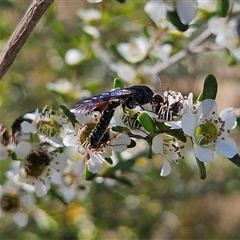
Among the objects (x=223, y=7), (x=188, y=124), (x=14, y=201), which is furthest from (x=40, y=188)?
(x=223, y=7)

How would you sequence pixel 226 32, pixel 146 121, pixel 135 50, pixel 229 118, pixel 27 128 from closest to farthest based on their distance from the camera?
pixel 146 121 < pixel 229 118 < pixel 27 128 < pixel 226 32 < pixel 135 50

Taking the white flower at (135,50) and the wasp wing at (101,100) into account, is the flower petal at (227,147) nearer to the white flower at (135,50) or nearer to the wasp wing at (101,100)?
the wasp wing at (101,100)

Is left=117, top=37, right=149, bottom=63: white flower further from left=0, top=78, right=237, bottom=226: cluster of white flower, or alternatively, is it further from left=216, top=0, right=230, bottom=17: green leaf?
left=0, top=78, right=237, bottom=226: cluster of white flower

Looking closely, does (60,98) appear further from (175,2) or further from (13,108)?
(13,108)

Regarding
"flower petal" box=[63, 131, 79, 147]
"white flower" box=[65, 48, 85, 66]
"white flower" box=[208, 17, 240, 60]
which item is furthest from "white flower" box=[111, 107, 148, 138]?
"white flower" box=[65, 48, 85, 66]

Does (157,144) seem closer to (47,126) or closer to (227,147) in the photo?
(227,147)

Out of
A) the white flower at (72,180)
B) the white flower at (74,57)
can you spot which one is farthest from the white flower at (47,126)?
the white flower at (74,57)

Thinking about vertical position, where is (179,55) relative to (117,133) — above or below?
below
